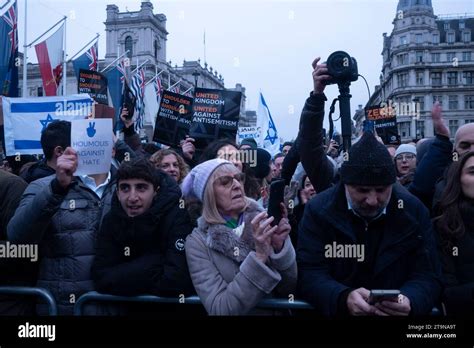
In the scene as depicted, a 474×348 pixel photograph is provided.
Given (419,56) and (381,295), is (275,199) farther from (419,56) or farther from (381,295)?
(419,56)

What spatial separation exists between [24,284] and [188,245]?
126 centimetres

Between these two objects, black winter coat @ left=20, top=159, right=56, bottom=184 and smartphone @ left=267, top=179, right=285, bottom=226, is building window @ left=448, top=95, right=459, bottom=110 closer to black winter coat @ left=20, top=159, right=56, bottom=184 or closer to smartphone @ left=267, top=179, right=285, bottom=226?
smartphone @ left=267, top=179, right=285, bottom=226

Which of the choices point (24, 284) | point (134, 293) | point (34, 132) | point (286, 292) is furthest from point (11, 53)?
point (286, 292)

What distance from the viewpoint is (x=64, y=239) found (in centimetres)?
343

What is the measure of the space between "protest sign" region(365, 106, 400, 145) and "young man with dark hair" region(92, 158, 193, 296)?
491 cm

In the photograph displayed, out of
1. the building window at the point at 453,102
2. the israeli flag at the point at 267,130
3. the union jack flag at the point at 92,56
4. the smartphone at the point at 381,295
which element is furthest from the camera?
the union jack flag at the point at 92,56

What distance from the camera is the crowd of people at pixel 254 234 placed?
9.21 ft

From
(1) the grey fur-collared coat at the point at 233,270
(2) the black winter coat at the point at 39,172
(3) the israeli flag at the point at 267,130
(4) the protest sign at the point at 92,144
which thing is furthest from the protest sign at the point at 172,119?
(1) the grey fur-collared coat at the point at 233,270

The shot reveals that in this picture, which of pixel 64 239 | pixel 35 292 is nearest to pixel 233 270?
pixel 64 239

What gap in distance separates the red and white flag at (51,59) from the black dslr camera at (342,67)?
418 inches

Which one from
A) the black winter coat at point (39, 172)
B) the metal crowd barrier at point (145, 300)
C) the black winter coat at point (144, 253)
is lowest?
the metal crowd barrier at point (145, 300)

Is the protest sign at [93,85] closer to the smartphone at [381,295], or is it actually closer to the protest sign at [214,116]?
the protest sign at [214,116]

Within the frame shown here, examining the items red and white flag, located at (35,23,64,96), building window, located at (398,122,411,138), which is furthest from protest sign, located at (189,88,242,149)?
red and white flag, located at (35,23,64,96)

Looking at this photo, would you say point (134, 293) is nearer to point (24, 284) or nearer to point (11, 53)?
point (24, 284)
